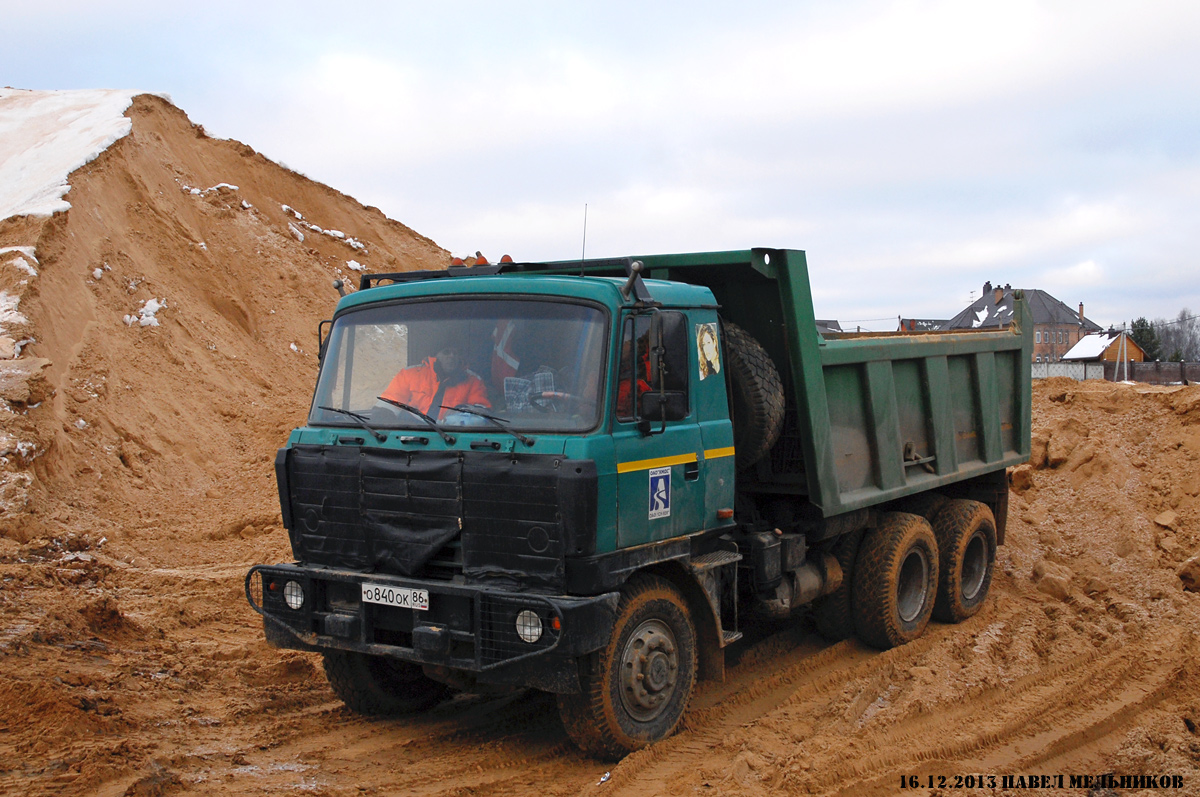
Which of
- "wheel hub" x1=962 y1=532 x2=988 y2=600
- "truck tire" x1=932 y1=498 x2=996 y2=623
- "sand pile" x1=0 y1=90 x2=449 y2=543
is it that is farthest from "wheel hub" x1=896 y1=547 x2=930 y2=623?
"sand pile" x1=0 y1=90 x2=449 y2=543

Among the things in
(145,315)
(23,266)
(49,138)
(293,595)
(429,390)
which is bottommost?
(293,595)

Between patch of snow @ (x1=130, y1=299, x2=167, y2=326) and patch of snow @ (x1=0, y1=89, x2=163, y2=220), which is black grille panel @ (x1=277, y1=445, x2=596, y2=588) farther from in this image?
patch of snow @ (x1=0, y1=89, x2=163, y2=220)

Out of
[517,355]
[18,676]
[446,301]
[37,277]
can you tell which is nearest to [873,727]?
[517,355]

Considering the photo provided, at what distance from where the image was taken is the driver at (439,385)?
5.28 meters

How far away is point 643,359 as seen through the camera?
17.3 feet

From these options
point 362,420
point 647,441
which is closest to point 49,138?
point 362,420

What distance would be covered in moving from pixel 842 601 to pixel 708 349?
9.46 ft

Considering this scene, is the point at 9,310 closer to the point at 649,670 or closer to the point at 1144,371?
the point at 649,670

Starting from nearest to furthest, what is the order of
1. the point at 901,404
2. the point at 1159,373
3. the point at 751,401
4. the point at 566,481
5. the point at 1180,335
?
the point at 566,481 → the point at 751,401 → the point at 901,404 → the point at 1159,373 → the point at 1180,335

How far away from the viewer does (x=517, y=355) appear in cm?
523

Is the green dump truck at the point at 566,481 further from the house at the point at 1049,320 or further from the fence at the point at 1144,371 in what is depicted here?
the house at the point at 1049,320

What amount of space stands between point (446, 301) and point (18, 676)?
142 inches

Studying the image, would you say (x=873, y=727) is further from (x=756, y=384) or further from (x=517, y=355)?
(x=517, y=355)

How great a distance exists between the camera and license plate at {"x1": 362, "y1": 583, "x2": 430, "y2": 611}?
5117mm
